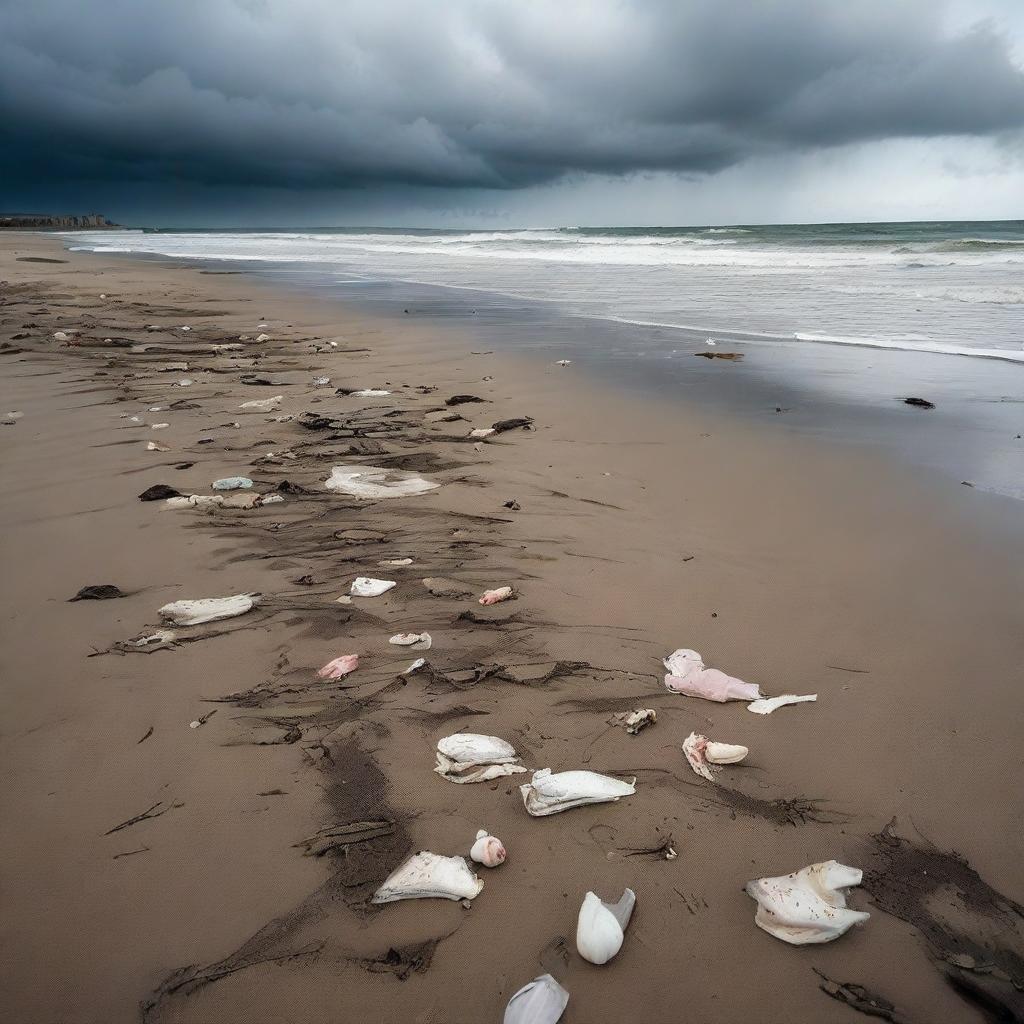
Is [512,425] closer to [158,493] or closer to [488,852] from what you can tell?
[158,493]

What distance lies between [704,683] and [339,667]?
127cm

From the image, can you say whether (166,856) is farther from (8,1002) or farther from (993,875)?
(993,875)

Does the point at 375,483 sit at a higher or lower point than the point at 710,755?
higher

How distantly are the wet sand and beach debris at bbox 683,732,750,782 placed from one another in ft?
0.14

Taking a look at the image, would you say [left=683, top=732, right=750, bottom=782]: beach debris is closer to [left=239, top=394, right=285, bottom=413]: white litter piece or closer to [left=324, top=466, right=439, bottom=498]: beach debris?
[left=324, top=466, right=439, bottom=498]: beach debris

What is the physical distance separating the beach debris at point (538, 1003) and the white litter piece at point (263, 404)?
528 cm

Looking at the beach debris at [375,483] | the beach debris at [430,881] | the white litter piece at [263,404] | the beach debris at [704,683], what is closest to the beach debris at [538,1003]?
the beach debris at [430,881]

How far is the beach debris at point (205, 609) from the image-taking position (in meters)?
2.63

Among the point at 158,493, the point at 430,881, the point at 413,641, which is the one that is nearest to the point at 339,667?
the point at 413,641

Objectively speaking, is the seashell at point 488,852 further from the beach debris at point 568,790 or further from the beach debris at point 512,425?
the beach debris at point 512,425

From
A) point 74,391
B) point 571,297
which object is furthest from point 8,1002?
point 571,297

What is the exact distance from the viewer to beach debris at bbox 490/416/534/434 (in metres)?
5.13

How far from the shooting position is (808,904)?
149 cm

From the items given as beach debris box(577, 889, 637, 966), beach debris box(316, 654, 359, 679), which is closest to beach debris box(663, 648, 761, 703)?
beach debris box(577, 889, 637, 966)
